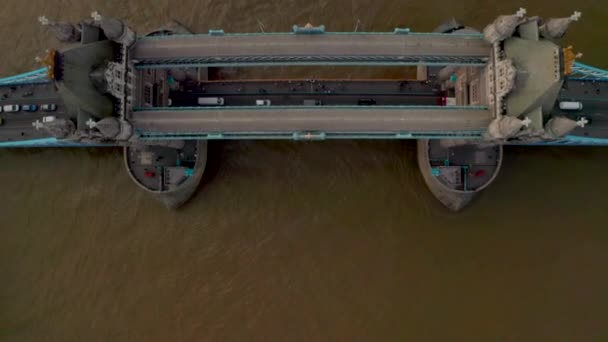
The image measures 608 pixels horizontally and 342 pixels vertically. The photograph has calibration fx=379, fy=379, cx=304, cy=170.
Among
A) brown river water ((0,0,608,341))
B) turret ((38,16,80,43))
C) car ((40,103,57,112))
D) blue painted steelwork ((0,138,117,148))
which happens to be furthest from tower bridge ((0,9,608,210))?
brown river water ((0,0,608,341))

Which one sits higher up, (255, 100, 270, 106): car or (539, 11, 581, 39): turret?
(539, 11, 581, 39): turret

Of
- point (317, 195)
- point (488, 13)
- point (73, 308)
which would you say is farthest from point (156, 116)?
point (488, 13)

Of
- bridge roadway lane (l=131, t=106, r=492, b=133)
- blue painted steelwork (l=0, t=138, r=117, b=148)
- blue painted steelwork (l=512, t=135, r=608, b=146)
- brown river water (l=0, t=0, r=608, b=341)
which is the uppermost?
bridge roadway lane (l=131, t=106, r=492, b=133)

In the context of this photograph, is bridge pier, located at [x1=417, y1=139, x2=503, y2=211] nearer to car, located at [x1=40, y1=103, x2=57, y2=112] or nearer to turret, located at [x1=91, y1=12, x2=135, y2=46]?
turret, located at [x1=91, y1=12, x2=135, y2=46]

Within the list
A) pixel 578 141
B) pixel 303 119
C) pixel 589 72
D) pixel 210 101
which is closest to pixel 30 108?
pixel 210 101

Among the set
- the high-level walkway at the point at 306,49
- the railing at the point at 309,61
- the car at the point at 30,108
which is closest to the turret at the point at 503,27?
the high-level walkway at the point at 306,49
